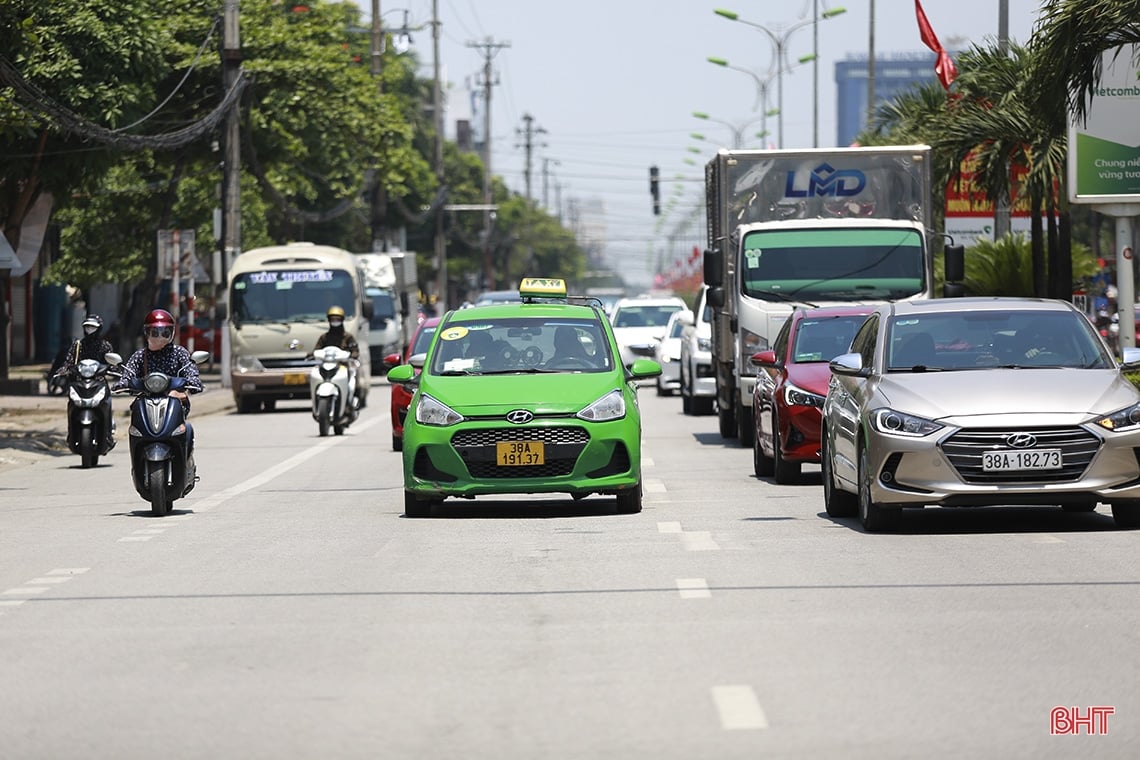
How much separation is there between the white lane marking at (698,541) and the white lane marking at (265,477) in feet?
16.0

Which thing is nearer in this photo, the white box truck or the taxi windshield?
the taxi windshield

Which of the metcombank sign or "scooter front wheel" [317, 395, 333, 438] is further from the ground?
the metcombank sign

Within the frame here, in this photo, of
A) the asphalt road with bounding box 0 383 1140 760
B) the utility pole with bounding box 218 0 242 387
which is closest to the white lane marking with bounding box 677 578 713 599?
the asphalt road with bounding box 0 383 1140 760

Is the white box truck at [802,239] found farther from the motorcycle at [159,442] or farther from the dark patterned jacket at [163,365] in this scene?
the motorcycle at [159,442]

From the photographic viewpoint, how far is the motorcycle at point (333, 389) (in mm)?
30109

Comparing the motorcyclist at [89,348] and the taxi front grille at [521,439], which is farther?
the motorcyclist at [89,348]

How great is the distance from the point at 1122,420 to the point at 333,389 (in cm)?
1761

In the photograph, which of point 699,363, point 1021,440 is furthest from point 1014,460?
point 699,363

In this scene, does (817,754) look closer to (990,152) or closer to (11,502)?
(11,502)

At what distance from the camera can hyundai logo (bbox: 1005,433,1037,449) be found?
13.9 metres

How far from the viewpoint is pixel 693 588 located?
11.6m

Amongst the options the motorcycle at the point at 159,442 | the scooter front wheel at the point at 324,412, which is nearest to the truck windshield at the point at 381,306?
the scooter front wheel at the point at 324,412

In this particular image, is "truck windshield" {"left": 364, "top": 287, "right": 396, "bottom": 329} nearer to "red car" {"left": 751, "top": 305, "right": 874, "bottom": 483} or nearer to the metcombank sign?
the metcombank sign

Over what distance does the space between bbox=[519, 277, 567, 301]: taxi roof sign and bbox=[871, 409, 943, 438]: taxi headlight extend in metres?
9.30
